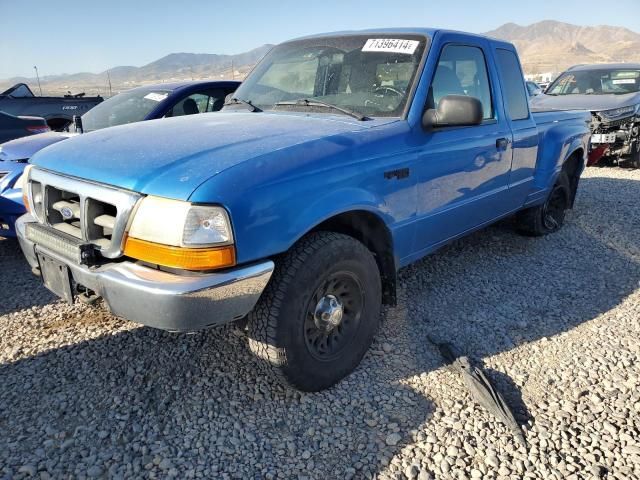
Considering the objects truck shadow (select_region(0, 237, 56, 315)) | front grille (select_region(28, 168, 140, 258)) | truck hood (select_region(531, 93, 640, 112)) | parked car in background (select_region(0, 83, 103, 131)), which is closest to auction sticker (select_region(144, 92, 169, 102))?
truck shadow (select_region(0, 237, 56, 315))

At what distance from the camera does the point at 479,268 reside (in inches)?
171

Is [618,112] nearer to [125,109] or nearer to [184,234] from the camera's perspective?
[125,109]

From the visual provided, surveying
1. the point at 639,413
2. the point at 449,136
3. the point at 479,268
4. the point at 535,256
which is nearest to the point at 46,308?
the point at 449,136

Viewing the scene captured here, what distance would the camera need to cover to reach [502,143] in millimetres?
3686

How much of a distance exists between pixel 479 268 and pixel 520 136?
118 centimetres

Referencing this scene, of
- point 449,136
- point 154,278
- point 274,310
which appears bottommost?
point 274,310

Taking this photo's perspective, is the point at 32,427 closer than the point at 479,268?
Yes

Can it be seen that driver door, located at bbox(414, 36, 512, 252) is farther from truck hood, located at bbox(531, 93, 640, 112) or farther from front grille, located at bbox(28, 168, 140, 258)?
truck hood, located at bbox(531, 93, 640, 112)

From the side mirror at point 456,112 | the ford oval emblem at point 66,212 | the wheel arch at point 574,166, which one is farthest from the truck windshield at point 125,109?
the wheel arch at point 574,166

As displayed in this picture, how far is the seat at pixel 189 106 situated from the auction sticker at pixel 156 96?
216mm

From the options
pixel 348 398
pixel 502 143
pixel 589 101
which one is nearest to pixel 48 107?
pixel 502 143

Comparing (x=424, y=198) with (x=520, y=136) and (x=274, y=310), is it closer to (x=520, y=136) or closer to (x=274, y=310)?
(x=274, y=310)

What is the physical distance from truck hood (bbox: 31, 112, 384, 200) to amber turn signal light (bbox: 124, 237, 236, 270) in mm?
221

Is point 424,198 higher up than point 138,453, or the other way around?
point 424,198
